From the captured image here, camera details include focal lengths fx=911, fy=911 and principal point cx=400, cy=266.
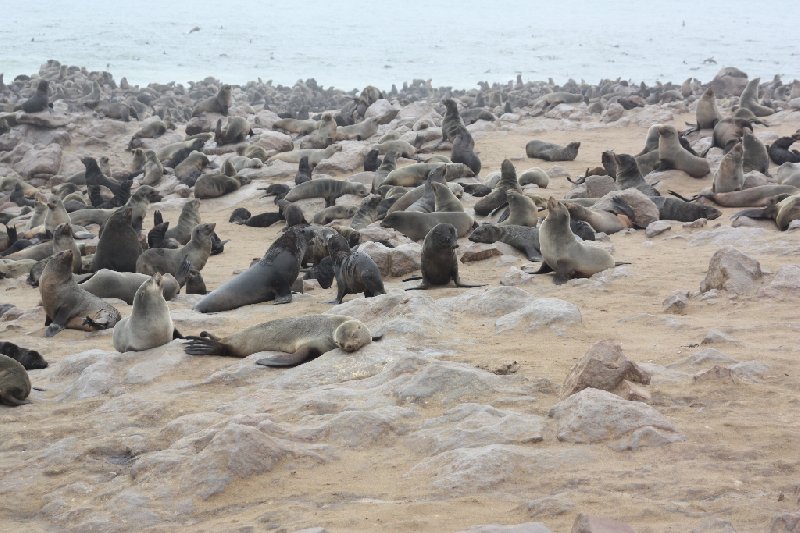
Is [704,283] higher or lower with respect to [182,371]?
higher

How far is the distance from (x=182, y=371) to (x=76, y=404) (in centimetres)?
70

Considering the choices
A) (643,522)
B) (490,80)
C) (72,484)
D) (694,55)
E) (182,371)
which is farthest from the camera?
(694,55)

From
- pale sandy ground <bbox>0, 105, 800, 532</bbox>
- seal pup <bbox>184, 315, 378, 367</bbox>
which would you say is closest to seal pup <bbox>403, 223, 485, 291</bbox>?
pale sandy ground <bbox>0, 105, 800, 532</bbox>

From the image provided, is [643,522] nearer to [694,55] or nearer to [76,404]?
[76,404]

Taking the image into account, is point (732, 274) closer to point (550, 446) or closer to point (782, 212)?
point (782, 212)

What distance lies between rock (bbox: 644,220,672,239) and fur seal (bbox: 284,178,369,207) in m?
4.79

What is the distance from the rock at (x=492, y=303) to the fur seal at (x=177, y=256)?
13.3ft

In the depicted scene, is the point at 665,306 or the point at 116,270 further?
the point at 116,270

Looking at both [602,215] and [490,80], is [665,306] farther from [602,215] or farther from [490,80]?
[490,80]

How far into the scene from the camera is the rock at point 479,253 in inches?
359

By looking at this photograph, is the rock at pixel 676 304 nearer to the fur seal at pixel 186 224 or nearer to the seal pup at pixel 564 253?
the seal pup at pixel 564 253

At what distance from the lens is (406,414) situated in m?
4.44

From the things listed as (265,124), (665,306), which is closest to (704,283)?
(665,306)

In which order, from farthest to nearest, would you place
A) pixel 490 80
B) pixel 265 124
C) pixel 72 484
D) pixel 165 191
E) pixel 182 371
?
pixel 490 80 < pixel 265 124 < pixel 165 191 < pixel 182 371 < pixel 72 484
